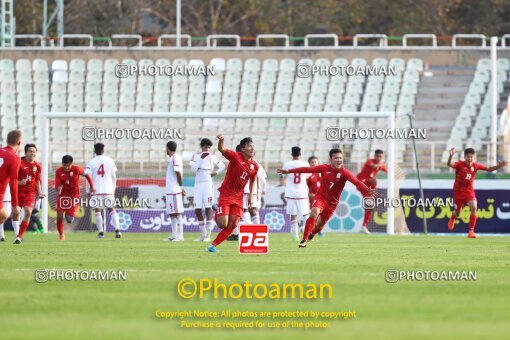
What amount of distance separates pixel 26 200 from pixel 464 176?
396 inches

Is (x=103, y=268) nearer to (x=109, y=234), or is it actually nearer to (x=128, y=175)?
(x=109, y=234)

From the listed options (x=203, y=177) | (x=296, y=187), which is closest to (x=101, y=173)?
(x=203, y=177)

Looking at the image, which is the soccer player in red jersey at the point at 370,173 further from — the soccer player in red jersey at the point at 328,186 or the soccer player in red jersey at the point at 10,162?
the soccer player in red jersey at the point at 10,162

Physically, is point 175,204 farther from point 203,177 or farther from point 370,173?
point 370,173

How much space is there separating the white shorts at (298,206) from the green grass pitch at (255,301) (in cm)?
669

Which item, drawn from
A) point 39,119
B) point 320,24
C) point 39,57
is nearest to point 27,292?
point 39,119

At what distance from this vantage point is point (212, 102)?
4403cm

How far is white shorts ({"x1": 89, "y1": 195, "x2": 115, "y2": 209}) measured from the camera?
27.8m

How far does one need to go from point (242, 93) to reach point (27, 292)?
104ft

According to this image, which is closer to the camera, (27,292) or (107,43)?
(27,292)

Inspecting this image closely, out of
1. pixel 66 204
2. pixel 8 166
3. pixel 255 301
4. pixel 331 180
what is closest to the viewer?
pixel 255 301

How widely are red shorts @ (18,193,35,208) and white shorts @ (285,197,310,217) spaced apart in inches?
238

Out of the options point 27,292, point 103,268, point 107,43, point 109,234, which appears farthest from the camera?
point 107,43

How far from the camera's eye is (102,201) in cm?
2795
